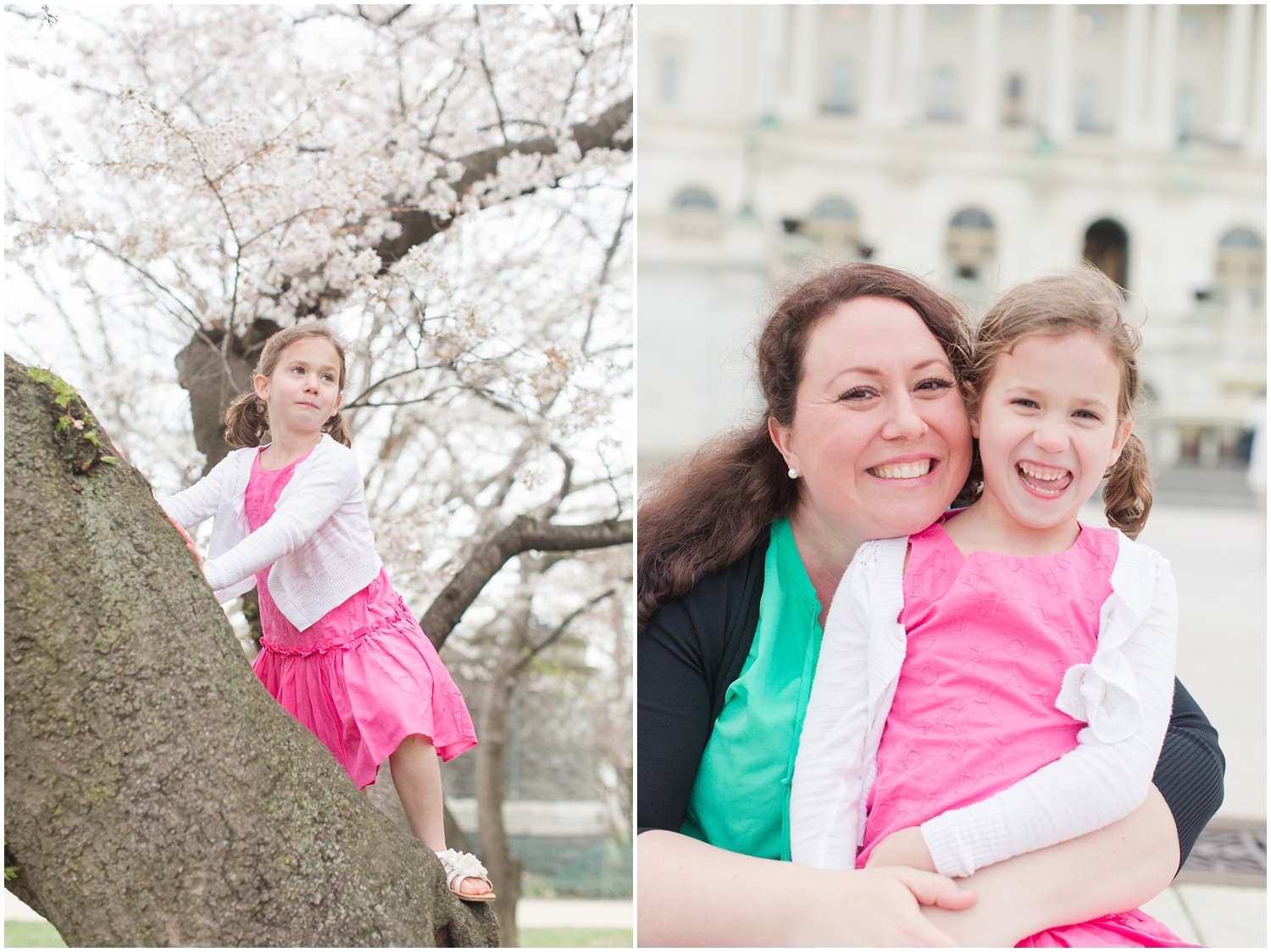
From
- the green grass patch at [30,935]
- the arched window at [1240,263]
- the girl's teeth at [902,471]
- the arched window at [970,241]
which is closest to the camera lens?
the girl's teeth at [902,471]

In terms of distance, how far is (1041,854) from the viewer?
2008 millimetres

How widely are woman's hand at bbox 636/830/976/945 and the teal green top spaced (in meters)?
0.13

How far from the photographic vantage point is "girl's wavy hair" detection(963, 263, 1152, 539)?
7.14 feet

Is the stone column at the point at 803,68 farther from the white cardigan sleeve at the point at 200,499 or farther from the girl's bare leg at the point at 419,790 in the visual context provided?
the girl's bare leg at the point at 419,790

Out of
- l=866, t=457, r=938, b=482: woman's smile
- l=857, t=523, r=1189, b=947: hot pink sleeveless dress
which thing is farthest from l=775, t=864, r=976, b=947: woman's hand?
l=866, t=457, r=938, b=482: woman's smile

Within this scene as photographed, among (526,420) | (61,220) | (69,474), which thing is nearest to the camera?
(69,474)

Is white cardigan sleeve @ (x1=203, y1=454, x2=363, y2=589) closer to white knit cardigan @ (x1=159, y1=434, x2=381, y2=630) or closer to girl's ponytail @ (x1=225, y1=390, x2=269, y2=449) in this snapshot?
white knit cardigan @ (x1=159, y1=434, x2=381, y2=630)

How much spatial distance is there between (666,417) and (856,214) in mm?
10036

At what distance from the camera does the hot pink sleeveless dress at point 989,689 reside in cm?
205

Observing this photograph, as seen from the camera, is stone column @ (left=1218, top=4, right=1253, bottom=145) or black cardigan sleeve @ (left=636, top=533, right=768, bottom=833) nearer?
black cardigan sleeve @ (left=636, top=533, right=768, bottom=833)

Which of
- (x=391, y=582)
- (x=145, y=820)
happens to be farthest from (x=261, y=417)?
(x=145, y=820)

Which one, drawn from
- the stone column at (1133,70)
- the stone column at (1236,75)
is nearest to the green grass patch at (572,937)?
the stone column at (1133,70)

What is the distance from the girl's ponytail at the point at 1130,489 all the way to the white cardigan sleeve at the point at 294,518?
6.11 ft

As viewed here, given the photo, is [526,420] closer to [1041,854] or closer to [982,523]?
[982,523]
